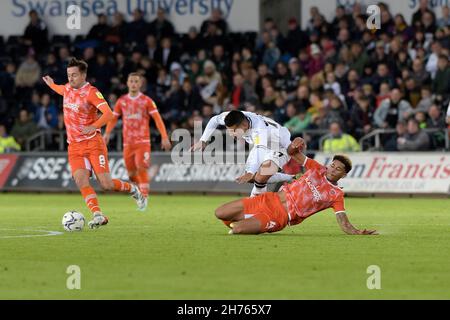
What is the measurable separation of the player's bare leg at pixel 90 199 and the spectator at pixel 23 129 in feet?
49.3

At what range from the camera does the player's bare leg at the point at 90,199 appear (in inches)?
645

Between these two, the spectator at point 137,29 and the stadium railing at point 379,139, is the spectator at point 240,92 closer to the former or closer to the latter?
the stadium railing at point 379,139

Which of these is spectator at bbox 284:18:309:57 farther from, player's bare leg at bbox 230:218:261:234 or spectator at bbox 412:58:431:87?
Answer: player's bare leg at bbox 230:218:261:234

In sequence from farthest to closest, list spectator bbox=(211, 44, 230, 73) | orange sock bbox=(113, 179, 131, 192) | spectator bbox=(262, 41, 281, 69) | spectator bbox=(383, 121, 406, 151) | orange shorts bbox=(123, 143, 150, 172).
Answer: spectator bbox=(211, 44, 230, 73) < spectator bbox=(262, 41, 281, 69) < spectator bbox=(383, 121, 406, 151) < orange shorts bbox=(123, 143, 150, 172) < orange sock bbox=(113, 179, 131, 192)

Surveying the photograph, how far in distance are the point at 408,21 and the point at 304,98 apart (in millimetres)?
4111

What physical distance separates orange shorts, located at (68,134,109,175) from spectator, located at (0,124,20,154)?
1415 cm

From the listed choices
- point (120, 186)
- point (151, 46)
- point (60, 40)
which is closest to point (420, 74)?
point (151, 46)

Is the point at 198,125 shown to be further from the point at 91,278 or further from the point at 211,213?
the point at 91,278

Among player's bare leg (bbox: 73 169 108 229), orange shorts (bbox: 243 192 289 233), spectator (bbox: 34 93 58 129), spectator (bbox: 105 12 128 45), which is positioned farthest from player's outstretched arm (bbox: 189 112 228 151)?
spectator (bbox: 105 12 128 45)

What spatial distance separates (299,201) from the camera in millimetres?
14844

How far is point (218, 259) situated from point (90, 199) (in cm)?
474

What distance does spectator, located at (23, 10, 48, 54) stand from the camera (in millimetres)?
34250

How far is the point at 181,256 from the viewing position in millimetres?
12586

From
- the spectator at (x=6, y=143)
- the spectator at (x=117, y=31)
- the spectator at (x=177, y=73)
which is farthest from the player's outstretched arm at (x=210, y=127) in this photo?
the spectator at (x=117, y=31)
